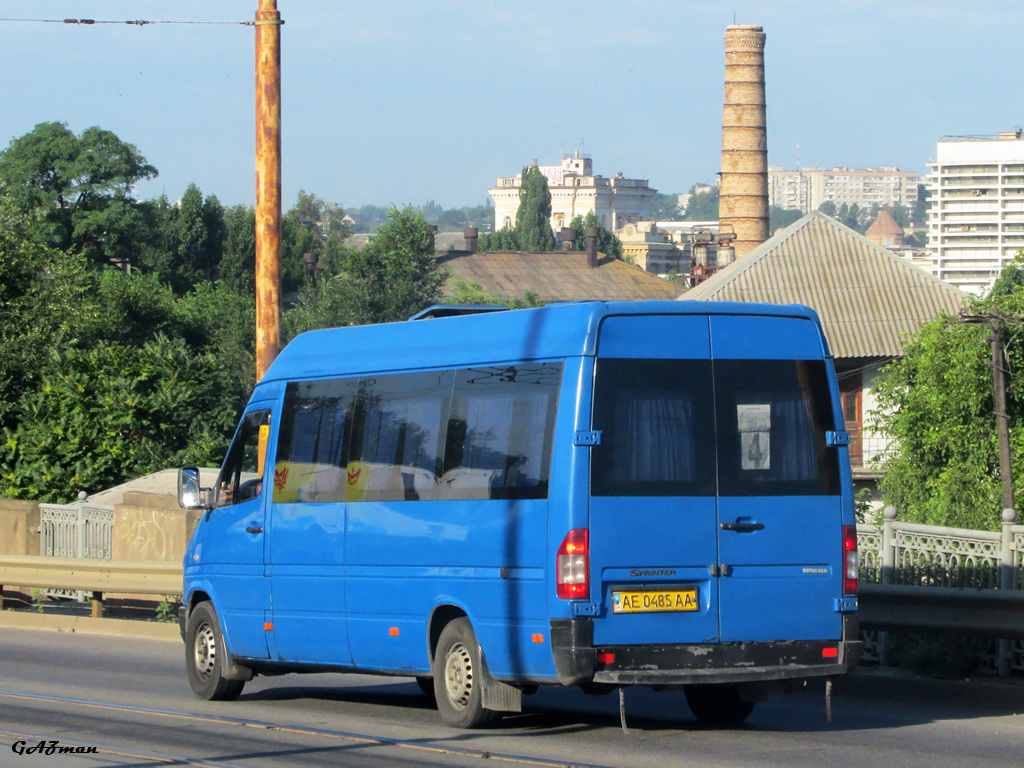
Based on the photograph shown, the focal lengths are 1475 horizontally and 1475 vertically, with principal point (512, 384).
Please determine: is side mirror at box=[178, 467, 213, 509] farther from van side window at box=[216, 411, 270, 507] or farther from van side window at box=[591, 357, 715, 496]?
van side window at box=[591, 357, 715, 496]

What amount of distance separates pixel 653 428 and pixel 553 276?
90280mm

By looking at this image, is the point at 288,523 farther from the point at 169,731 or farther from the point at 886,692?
the point at 886,692

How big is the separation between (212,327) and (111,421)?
56.2 meters

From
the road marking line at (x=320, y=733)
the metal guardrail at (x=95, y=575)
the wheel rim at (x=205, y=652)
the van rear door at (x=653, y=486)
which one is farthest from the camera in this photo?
the metal guardrail at (x=95, y=575)

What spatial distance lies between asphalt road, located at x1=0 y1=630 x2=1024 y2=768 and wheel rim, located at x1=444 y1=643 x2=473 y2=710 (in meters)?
0.20

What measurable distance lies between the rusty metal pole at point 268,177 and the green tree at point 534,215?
138957 millimetres

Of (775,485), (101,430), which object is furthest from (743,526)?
(101,430)

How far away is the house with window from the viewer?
44688 millimetres

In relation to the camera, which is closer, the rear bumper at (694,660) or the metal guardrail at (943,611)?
the rear bumper at (694,660)

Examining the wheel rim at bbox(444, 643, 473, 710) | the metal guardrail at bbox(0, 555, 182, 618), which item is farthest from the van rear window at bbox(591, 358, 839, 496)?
the metal guardrail at bbox(0, 555, 182, 618)

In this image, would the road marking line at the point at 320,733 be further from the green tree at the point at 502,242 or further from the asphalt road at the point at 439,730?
the green tree at the point at 502,242

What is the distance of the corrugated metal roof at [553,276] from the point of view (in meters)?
95.7

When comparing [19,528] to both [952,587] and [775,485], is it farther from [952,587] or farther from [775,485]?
[775,485]

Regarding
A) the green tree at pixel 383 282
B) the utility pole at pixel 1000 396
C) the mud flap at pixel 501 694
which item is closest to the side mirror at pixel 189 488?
the mud flap at pixel 501 694
